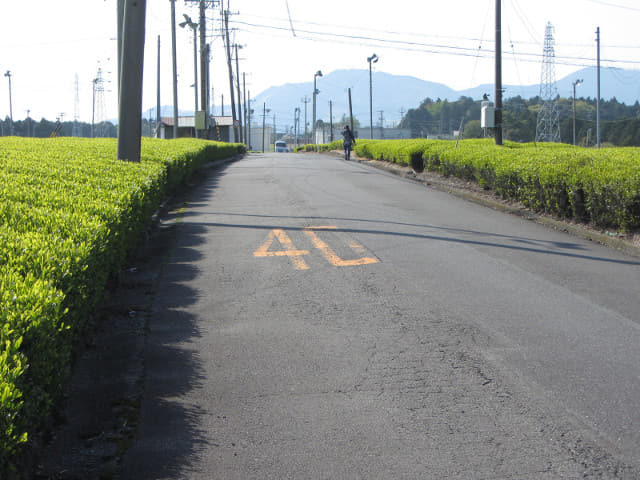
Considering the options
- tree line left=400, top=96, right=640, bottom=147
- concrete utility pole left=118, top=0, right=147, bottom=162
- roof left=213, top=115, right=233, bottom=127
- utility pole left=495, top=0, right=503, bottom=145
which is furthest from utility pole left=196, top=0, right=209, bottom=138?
roof left=213, top=115, right=233, bottom=127

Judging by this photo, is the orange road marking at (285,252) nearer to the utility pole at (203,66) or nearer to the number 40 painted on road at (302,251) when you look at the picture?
the number 40 painted on road at (302,251)

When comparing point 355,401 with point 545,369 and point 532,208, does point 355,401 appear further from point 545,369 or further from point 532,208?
point 532,208

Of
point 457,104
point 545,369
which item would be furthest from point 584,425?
point 457,104

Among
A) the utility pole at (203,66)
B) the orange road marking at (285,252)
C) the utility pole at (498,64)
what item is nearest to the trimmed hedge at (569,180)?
the utility pole at (498,64)

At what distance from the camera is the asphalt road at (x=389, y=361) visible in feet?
11.6

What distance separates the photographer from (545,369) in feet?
15.4

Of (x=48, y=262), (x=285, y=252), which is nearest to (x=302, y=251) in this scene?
(x=285, y=252)

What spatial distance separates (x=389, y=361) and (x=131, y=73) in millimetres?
9300

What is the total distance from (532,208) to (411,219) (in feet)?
8.90

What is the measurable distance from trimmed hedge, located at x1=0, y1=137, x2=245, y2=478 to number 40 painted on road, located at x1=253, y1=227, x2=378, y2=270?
5.75ft

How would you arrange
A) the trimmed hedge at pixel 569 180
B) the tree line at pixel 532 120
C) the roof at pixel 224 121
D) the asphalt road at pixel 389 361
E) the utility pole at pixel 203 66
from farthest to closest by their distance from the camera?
the roof at pixel 224 121
the tree line at pixel 532 120
the utility pole at pixel 203 66
the trimmed hedge at pixel 569 180
the asphalt road at pixel 389 361

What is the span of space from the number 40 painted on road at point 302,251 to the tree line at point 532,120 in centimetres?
1273

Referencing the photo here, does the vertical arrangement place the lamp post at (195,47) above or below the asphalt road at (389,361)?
above

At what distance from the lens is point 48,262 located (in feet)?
13.7
